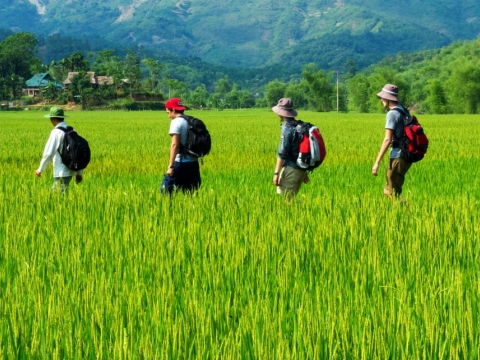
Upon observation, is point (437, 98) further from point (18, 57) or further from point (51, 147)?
point (51, 147)

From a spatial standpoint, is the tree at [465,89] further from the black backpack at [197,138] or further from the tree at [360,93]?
the black backpack at [197,138]

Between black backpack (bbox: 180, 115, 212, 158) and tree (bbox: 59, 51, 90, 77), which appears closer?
black backpack (bbox: 180, 115, 212, 158)

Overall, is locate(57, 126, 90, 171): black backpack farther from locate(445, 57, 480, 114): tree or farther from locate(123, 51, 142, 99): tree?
locate(123, 51, 142, 99): tree

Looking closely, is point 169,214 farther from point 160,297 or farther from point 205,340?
point 205,340

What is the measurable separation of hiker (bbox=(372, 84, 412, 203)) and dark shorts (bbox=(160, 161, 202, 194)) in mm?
1825

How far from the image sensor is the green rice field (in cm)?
279

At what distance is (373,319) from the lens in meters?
3.04

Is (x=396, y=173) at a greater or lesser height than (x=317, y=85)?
lesser

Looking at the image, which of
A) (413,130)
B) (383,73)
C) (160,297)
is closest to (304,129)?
(413,130)

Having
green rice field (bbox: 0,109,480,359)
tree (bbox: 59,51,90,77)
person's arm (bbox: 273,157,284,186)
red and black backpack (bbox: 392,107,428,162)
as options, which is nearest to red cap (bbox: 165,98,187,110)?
green rice field (bbox: 0,109,480,359)

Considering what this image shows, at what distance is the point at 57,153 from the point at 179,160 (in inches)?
51.8

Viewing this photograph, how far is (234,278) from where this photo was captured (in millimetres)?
4098

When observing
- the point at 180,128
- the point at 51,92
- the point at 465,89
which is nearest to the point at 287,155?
the point at 180,128

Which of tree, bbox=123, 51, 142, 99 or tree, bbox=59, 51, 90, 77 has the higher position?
tree, bbox=59, 51, 90, 77
